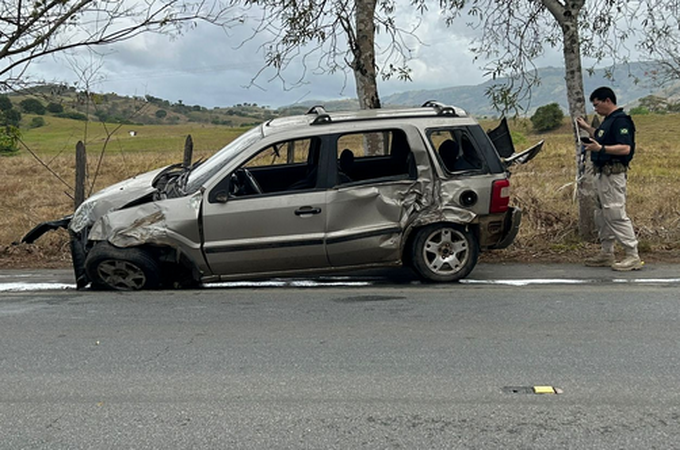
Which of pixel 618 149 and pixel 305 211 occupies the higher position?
pixel 618 149

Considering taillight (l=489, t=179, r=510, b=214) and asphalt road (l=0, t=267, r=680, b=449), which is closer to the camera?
asphalt road (l=0, t=267, r=680, b=449)

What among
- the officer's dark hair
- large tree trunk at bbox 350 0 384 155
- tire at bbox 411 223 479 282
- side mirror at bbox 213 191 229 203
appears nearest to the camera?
side mirror at bbox 213 191 229 203

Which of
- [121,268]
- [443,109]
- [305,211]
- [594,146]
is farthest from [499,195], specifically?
[121,268]

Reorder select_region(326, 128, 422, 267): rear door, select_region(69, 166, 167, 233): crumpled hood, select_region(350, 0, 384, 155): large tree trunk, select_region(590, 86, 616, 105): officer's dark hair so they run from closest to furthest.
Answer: select_region(326, 128, 422, 267): rear door, select_region(69, 166, 167, 233): crumpled hood, select_region(590, 86, 616, 105): officer's dark hair, select_region(350, 0, 384, 155): large tree trunk

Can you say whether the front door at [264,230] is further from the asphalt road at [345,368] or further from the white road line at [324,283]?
the white road line at [324,283]

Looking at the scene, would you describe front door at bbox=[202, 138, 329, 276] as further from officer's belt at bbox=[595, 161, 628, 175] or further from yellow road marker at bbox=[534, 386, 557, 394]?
officer's belt at bbox=[595, 161, 628, 175]

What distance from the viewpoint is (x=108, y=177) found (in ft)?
63.1

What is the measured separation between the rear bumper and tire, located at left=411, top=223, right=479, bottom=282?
0.14 meters

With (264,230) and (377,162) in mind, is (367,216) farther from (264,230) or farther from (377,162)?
(377,162)

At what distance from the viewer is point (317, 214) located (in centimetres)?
657

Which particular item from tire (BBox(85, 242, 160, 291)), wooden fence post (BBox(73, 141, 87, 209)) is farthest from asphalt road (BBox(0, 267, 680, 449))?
wooden fence post (BBox(73, 141, 87, 209))

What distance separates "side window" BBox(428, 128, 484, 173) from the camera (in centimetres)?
688

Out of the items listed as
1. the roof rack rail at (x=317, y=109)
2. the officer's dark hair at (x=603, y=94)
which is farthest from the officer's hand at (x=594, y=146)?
the roof rack rail at (x=317, y=109)

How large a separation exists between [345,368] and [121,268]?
3.22m
